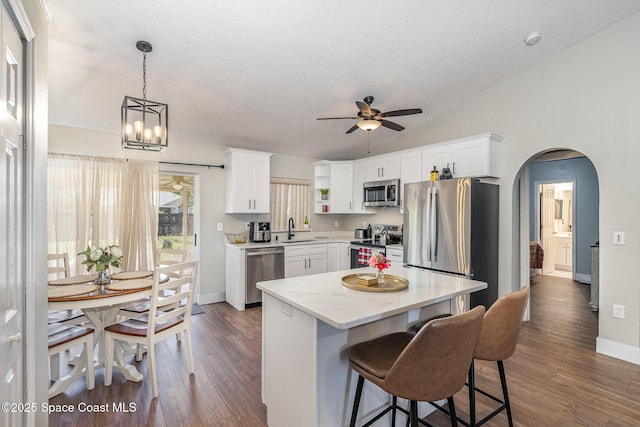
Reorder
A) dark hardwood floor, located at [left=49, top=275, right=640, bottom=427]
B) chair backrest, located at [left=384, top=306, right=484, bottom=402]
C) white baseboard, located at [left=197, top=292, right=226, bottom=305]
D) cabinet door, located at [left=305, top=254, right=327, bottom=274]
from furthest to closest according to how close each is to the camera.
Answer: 1. cabinet door, located at [left=305, top=254, right=327, bottom=274]
2. white baseboard, located at [left=197, top=292, right=226, bottom=305]
3. dark hardwood floor, located at [left=49, top=275, right=640, bottom=427]
4. chair backrest, located at [left=384, top=306, right=484, bottom=402]

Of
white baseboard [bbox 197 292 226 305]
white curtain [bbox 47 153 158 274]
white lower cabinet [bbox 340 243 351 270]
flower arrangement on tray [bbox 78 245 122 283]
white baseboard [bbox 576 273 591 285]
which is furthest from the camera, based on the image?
white baseboard [bbox 576 273 591 285]

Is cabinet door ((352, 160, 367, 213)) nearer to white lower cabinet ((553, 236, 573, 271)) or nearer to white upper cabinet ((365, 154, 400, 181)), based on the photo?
white upper cabinet ((365, 154, 400, 181))

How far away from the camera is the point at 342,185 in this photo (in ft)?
18.8

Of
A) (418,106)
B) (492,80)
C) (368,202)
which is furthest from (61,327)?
(492,80)

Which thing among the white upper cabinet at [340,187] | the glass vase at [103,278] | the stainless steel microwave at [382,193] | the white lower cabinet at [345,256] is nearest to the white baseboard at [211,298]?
the white lower cabinet at [345,256]

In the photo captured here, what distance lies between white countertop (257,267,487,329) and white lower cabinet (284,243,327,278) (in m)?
2.47

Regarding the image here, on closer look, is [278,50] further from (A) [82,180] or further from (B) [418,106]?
(A) [82,180]

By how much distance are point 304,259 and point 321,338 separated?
3.38 metres

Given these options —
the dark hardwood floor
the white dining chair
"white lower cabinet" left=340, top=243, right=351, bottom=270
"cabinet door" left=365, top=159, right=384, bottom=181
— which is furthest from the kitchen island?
"cabinet door" left=365, top=159, right=384, bottom=181

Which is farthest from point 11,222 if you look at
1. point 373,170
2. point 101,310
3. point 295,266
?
point 373,170

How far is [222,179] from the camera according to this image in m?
4.98

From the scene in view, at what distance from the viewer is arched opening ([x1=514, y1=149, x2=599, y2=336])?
452 centimetres

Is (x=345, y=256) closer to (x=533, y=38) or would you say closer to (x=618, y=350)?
(x=618, y=350)

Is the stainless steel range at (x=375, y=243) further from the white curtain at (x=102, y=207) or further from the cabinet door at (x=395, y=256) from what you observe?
the white curtain at (x=102, y=207)
